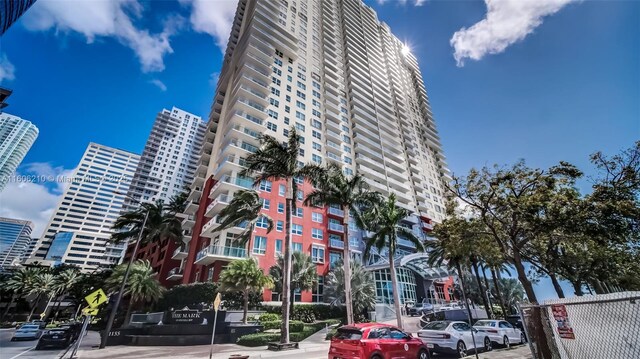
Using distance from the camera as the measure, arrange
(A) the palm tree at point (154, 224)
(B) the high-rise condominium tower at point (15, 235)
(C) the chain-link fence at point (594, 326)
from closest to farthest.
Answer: (C) the chain-link fence at point (594, 326)
(A) the palm tree at point (154, 224)
(B) the high-rise condominium tower at point (15, 235)

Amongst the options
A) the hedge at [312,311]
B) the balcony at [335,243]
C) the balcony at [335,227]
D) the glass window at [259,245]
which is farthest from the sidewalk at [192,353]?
the balcony at [335,227]

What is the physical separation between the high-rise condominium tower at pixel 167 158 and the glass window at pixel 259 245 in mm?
88789

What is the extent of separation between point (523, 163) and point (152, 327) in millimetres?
28425

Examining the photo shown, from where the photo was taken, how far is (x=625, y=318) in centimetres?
508

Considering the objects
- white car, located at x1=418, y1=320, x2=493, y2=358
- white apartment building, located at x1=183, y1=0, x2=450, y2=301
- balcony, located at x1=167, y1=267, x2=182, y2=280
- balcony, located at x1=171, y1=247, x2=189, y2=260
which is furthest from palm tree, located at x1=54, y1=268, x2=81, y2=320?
white car, located at x1=418, y1=320, x2=493, y2=358

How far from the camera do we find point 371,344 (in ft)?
30.3

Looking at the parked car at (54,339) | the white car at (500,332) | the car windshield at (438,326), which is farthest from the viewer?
the parked car at (54,339)

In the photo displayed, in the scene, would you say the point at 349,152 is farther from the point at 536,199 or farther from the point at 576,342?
the point at 576,342

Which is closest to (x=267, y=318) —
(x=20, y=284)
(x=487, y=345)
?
(x=487, y=345)

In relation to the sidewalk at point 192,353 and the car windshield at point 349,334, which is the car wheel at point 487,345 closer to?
the sidewalk at point 192,353

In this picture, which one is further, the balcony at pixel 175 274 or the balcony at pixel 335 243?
the balcony at pixel 335 243

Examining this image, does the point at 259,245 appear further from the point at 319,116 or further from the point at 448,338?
the point at 319,116

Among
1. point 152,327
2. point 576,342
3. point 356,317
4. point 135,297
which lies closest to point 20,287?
point 135,297

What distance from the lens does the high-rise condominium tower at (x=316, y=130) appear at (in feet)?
127
